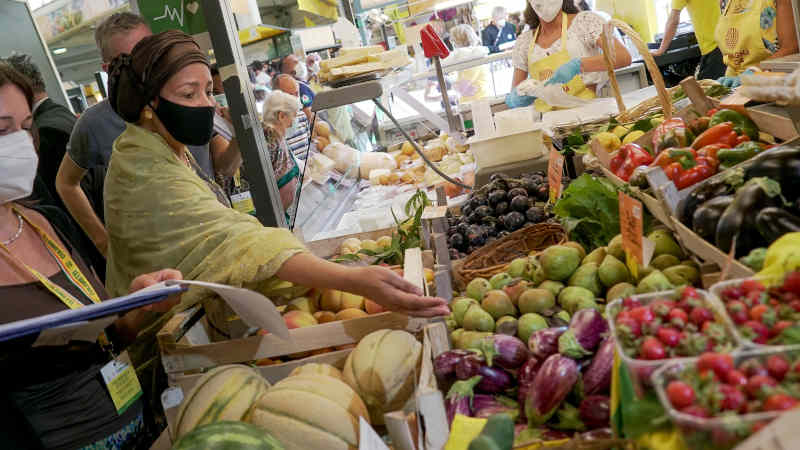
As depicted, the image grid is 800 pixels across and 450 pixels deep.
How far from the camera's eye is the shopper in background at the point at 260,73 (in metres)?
3.60

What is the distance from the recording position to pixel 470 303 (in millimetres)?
1966

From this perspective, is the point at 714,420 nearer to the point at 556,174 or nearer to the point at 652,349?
the point at 652,349

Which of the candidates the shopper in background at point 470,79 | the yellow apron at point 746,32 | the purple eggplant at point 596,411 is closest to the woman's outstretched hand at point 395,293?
the purple eggplant at point 596,411

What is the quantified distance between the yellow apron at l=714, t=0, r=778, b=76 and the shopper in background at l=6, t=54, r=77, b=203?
15.0ft

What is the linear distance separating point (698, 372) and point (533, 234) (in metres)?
1.87

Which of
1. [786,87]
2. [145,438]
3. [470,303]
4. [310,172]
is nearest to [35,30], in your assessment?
[310,172]

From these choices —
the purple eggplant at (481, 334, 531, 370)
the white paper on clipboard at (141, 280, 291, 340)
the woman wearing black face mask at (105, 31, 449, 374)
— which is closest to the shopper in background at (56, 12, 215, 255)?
the woman wearing black face mask at (105, 31, 449, 374)

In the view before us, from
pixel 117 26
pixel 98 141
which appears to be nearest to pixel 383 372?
pixel 117 26

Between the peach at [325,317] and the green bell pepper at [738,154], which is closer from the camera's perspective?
the green bell pepper at [738,154]

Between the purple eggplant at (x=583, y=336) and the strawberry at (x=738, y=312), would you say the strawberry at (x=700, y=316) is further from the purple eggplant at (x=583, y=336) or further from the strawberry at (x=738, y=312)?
the purple eggplant at (x=583, y=336)

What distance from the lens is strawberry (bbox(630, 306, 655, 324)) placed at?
94 centimetres

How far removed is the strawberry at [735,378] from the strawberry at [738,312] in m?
0.15

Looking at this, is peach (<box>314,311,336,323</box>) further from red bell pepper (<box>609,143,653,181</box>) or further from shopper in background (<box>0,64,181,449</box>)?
red bell pepper (<box>609,143,653,181</box>)

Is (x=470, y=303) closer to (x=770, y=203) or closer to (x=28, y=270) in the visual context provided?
(x=770, y=203)
